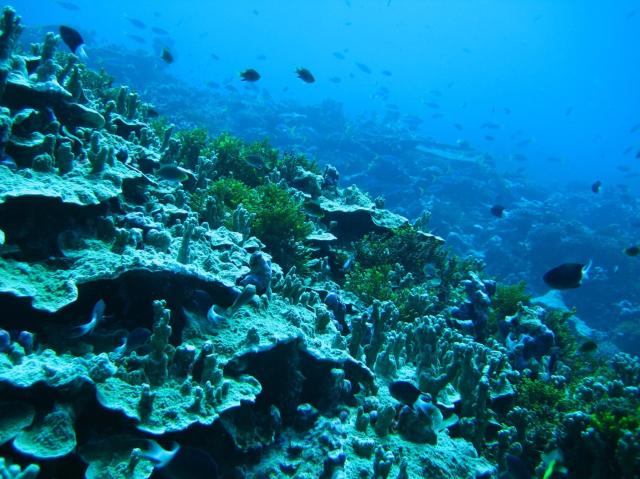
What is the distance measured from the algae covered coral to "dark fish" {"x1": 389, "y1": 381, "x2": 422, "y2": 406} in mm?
15

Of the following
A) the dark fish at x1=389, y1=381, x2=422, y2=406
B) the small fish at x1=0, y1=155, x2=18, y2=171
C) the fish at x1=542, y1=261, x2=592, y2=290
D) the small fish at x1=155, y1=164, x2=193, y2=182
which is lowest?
the dark fish at x1=389, y1=381, x2=422, y2=406

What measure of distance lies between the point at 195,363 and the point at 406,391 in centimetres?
191

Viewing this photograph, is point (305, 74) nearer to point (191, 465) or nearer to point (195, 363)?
point (195, 363)

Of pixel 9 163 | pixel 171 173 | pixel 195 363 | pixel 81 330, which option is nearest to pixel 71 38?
pixel 171 173

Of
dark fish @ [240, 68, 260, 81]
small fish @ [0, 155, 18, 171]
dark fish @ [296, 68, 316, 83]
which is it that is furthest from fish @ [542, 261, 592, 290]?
dark fish @ [240, 68, 260, 81]

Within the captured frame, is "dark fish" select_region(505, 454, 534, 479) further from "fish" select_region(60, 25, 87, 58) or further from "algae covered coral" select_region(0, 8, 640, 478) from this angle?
"fish" select_region(60, 25, 87, 58)

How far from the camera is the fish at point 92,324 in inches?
110

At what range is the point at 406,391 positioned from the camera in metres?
3.54

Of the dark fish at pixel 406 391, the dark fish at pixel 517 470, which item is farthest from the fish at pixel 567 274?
the dark fish at pixel 517 470

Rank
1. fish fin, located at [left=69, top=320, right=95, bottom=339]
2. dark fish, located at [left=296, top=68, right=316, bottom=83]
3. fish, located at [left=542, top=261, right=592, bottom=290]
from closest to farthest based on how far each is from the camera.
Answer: fish fin, located at [left=69, top=320, right=95, bottom=339], fish, located at [left=542, top=261, right=592, bottom=290], dark fish, located at [left=296, top=68, right=316, bottom=83]

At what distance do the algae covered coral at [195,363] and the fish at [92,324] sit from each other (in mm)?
15

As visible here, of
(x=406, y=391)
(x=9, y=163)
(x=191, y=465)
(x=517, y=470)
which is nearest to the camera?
Answer: (x=191, y=465)

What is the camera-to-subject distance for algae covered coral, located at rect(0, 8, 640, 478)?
95.0 inches

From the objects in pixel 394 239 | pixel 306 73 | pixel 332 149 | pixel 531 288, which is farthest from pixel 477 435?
pixel 332 149
